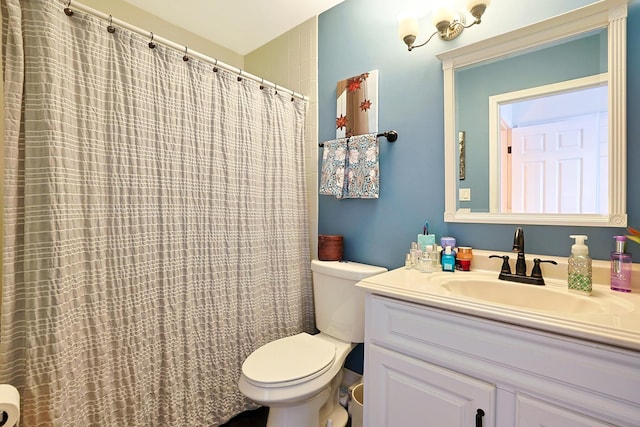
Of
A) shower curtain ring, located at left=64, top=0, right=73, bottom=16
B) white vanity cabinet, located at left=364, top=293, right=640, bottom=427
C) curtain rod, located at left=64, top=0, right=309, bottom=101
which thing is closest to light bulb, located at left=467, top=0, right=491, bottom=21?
curtain rod, located at left=64, top=0, right=309, bottom=101

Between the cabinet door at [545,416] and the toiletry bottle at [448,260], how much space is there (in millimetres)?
542

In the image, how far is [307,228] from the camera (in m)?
1.90

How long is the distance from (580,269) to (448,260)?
428 millimetres

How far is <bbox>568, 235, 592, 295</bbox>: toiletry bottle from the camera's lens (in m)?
0.95

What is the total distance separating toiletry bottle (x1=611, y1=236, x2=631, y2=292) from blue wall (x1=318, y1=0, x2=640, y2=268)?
0.09 metres

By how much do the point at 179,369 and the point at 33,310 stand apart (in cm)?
60

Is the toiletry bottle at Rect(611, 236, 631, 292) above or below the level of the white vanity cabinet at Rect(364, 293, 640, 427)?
above

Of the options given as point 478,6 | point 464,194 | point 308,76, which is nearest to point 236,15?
point 308,76

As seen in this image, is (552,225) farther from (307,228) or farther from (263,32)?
(263,32)

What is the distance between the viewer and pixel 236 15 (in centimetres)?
184

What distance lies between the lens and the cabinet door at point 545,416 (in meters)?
0.70

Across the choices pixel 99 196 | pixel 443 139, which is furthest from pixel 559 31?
pixel 99 196

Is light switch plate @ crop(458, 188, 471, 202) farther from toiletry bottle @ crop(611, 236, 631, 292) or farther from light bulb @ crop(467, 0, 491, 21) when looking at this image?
light bulb @ crop(467, 0, 491, 21)

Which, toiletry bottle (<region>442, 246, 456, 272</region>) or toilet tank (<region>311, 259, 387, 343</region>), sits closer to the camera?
toiletry bottle (<region>442, 246, 456, 272</region>)
